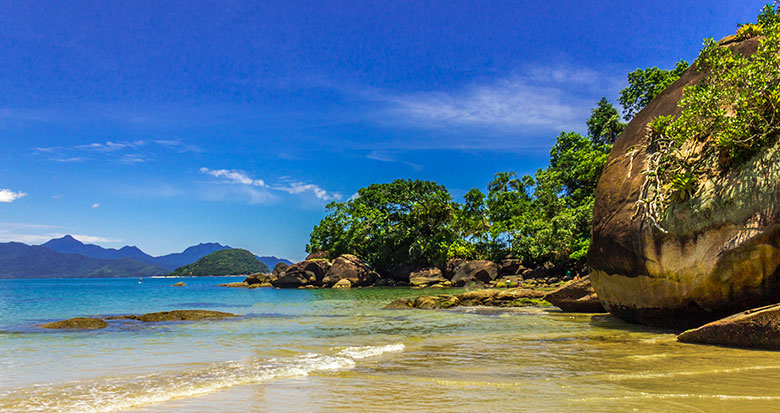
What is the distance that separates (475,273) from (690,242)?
1334 inches

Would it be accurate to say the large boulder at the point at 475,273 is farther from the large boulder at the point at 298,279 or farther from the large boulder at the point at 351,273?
the large boulder at the point at 298,279

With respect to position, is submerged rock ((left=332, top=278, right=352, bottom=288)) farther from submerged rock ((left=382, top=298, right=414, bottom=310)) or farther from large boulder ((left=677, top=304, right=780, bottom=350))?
large boulder ((left=677, top=304, right=780, bottom=350))

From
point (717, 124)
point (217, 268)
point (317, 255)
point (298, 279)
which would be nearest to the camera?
point (717, 124)

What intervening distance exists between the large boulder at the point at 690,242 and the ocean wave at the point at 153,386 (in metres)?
6.29

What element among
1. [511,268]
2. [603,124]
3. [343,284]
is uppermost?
[603,124]

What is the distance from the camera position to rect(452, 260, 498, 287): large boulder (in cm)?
4188

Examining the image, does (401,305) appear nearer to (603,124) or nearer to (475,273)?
(475,273)

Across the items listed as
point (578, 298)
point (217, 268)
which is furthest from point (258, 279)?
point (217, 268)

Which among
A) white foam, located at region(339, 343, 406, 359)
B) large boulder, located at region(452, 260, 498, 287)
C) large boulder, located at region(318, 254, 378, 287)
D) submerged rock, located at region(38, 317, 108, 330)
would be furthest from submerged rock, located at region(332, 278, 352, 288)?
white foam, located at region(339, 343, 406, 359)

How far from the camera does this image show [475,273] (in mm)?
42531

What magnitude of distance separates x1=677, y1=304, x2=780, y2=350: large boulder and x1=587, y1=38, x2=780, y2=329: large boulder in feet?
3.08

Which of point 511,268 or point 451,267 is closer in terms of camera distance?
point 511,268

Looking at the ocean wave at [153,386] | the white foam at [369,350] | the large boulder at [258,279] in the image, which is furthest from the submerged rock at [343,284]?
the ocean wave at [153,386]

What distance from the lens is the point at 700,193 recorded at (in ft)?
30.7
